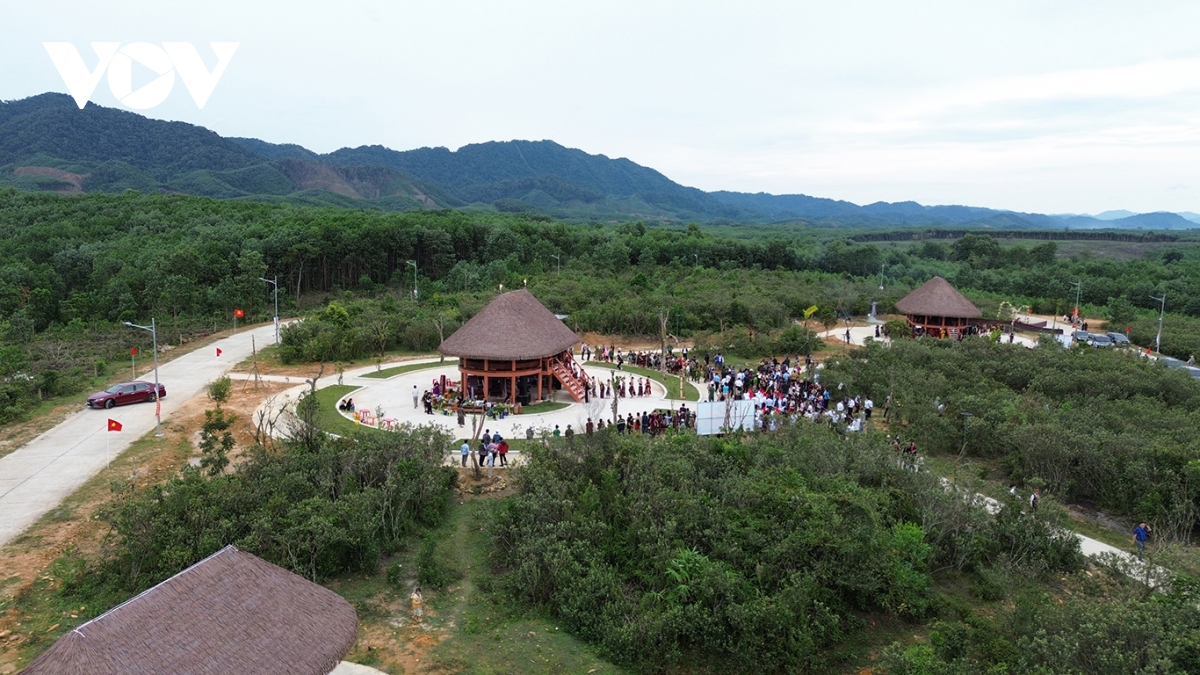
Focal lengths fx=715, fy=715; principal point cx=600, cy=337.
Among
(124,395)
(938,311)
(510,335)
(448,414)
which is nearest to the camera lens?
(448,414)

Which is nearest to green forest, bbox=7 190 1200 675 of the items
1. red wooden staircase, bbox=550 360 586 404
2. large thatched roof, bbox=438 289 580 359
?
large thatched roof, bbox=438 289 580 359

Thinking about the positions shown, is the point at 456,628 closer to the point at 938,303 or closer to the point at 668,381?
the point at 668,381

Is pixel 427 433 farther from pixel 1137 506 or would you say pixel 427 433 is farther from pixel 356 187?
pixel 356 187

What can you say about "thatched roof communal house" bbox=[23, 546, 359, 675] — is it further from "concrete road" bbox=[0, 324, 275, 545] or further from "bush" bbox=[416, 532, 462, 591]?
"concrete road" bbox=[0, 324, 275, 545]

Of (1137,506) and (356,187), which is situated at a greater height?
(356,187)

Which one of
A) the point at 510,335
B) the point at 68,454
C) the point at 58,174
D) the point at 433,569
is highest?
the point at 58,174

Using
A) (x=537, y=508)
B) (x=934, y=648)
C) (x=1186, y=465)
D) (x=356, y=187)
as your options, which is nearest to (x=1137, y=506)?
(x=1186, y=465)

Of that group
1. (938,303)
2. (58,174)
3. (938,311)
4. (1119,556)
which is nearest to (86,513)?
(1119,556)
